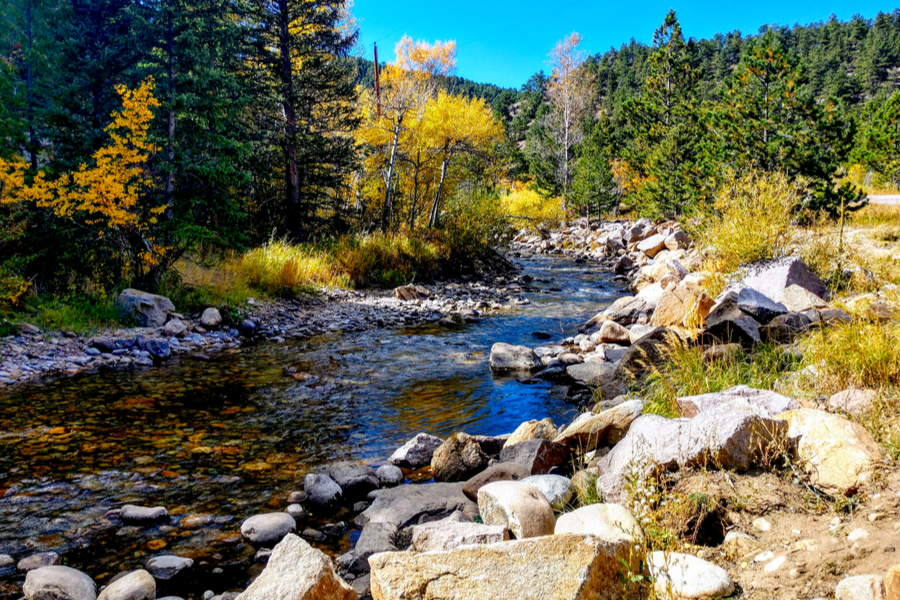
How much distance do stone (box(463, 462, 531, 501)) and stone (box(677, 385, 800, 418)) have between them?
3.88ft

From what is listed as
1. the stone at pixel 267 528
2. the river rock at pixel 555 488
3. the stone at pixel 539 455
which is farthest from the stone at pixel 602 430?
the stone at pixel 267 528

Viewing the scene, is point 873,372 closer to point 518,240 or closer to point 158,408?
point 158,408

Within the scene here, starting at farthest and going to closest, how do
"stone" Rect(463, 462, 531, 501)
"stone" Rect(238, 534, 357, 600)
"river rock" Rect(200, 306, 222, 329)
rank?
"river rock" Rect(200, 306, 222, 329) → "stone" Rect(463, 462, 531, 501) → "stone" Rect(238, 534, 357, 600)

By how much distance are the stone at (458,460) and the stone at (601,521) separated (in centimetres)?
155

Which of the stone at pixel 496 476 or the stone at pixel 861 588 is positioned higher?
the stone at pixel 861 588

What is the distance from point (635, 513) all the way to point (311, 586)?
58.6 inches

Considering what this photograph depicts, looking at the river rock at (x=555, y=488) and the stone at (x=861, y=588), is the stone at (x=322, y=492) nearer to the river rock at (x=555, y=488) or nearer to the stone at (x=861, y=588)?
the river rock at (x=555, y=488)

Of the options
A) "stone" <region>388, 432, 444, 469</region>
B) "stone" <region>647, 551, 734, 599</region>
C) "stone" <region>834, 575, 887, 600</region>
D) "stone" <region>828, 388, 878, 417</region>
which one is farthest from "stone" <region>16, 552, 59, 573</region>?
"stone" <region>828, 388, 878, 417</region>

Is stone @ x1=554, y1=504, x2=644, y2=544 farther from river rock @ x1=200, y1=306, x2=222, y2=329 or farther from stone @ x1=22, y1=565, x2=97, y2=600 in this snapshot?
river rock @ x1=200, y1=306, x2=222, y2=329

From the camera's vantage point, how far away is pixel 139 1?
906cm

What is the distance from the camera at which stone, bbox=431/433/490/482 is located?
13.6 feet

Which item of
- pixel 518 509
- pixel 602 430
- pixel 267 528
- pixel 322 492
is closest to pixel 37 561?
pixel 267 528

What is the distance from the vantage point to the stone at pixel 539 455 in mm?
3787

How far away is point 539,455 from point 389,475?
1217 mm
